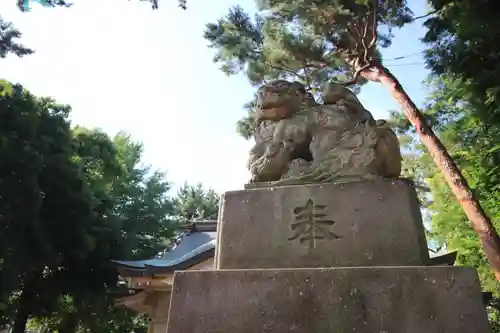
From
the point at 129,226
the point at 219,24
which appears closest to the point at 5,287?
the point at 129,226

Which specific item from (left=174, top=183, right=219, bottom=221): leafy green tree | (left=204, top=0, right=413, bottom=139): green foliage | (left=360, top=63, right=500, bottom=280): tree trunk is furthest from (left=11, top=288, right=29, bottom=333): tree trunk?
(left=174, top=183, right=219, bottom=221): leafy green tree

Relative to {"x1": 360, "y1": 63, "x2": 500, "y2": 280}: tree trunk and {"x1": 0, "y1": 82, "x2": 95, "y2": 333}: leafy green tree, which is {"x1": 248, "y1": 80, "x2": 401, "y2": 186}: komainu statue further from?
{"x1": 0, "y1": 82, "x2": 95, "y2": 333}: leafy green tree

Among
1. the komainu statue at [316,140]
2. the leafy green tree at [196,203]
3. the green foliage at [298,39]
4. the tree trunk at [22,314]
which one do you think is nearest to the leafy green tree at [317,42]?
the green foliage at [298,39]

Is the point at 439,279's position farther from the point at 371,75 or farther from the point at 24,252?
the point at 24,252

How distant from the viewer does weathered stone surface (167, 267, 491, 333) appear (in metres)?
1.86

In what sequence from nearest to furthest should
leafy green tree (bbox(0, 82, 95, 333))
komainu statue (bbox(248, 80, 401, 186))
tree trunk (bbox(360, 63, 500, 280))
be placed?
komainu statue (bbox(248, 80, 401, 186))
tree trunk (bbox(360, 63, 500, 280))
leafy green tree (bbox(0, 82, 95, 333))

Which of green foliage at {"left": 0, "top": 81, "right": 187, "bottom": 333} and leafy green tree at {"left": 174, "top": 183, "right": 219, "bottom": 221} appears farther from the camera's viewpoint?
leafy green tree at {"left": 174, "top": 183, "right": 219, "bottom": 221}

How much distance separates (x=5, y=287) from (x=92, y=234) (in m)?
2.90

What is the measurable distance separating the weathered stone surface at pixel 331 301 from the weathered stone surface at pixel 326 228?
0.64 feet

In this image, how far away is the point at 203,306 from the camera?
83.3 inches

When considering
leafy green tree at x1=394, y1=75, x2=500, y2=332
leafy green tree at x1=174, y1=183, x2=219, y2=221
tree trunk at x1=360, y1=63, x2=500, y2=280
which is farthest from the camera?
leafy green tree at x1=174, y1=183, x2=219, y2=221

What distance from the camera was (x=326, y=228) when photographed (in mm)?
2324

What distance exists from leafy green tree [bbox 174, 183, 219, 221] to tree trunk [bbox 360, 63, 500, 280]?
2284 centimetres

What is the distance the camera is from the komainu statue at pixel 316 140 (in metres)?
2.52
